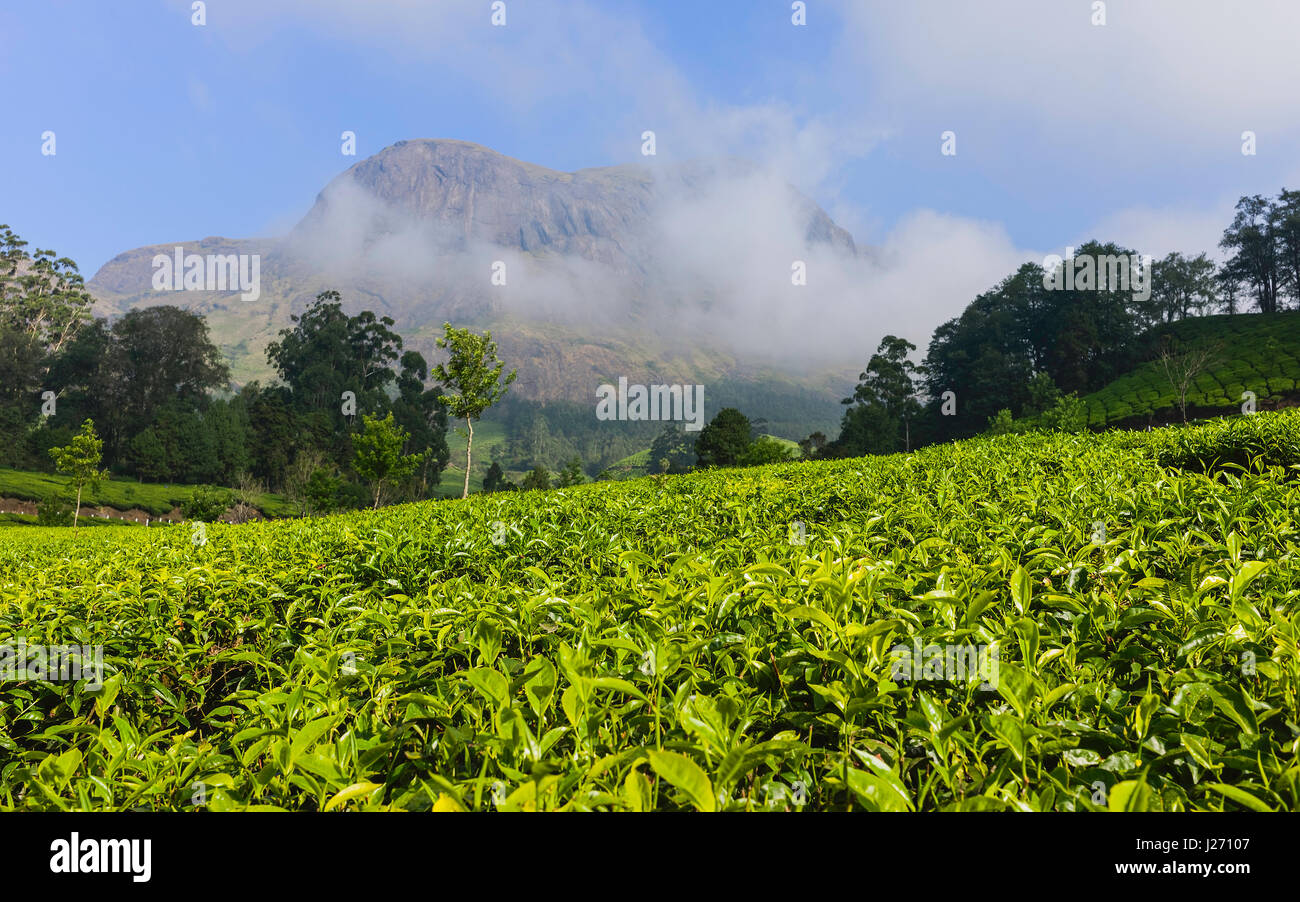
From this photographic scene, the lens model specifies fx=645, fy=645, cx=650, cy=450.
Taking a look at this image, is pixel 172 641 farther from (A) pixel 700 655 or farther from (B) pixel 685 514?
(B) pixel 685 514

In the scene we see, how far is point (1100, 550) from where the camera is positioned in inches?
95.0

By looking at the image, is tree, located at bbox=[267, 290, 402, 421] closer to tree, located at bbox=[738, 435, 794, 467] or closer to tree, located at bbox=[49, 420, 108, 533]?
tree, located at bbox=[49, 420, 108, 533]

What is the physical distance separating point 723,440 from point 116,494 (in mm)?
44340

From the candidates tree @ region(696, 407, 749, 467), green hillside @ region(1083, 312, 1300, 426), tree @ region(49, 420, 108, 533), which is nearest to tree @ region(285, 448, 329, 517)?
tree @ region(49, 420, 108, 533)

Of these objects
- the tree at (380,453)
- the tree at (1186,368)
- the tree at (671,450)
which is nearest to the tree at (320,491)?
the tree at (380,453)

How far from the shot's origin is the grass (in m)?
41.6

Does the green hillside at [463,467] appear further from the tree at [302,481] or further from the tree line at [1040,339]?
the tree line at [1040,339]

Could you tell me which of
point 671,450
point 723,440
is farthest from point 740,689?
point 671,450

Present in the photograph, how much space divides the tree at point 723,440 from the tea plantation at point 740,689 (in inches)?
1718

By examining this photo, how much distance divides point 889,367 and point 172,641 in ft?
218

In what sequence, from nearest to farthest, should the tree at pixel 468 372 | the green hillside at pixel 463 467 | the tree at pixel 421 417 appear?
the tree at pixel 468 372 → the tree at pixel 421 417 → the green hillside at pixel 463 467

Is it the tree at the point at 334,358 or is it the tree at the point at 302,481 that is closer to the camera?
the tree at the point at 302,481

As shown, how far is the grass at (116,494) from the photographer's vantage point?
136 ft
